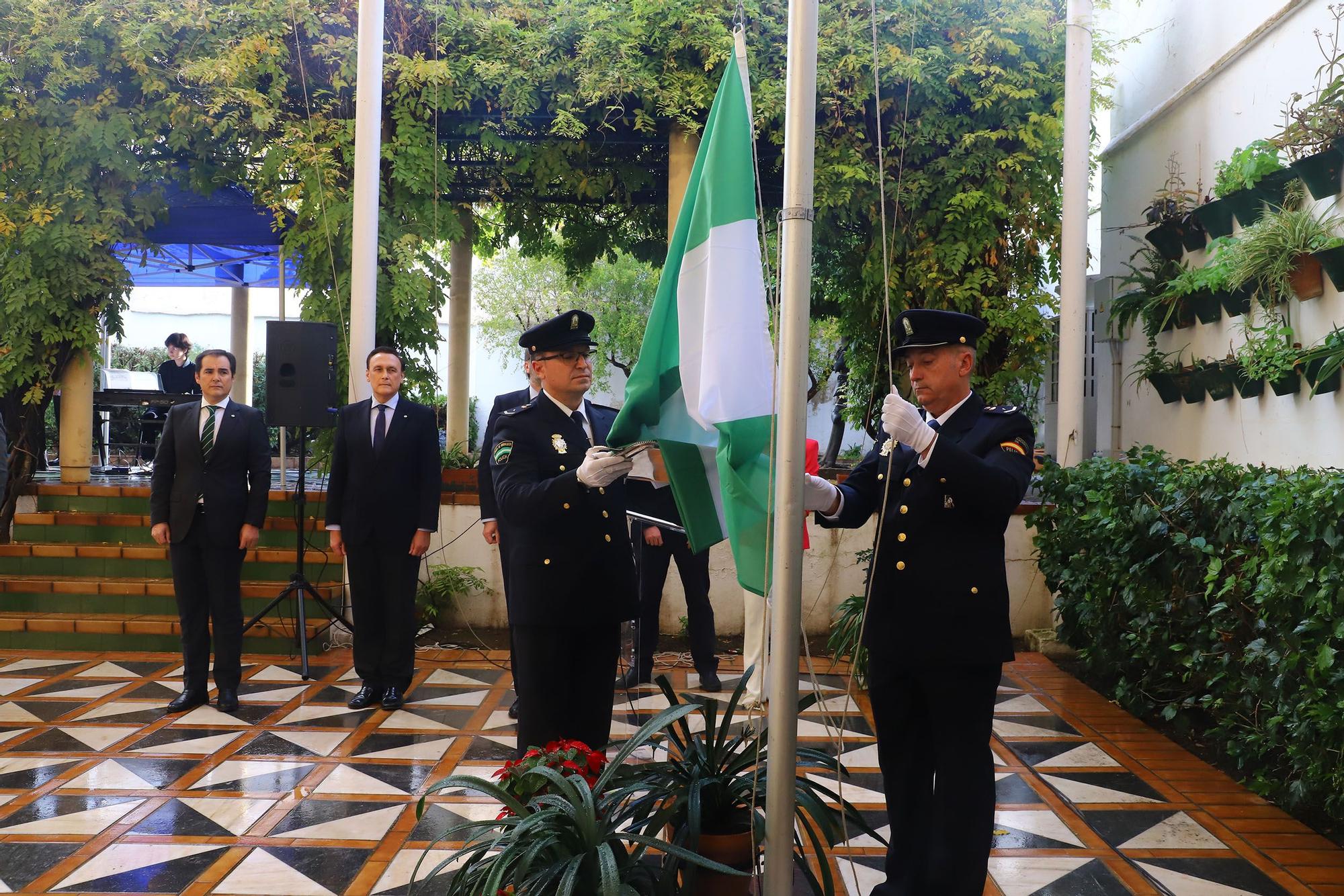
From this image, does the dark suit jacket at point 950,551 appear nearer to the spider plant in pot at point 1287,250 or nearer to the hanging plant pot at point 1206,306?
the spider plant in pot at point 1287,250

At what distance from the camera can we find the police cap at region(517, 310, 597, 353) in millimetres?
3055

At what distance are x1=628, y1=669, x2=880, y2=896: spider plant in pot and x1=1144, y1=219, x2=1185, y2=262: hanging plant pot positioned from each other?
4.90m

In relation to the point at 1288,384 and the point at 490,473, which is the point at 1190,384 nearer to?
the point at 1288,384

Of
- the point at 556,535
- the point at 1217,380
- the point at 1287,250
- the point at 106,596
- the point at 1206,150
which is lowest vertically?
the point at 106,596

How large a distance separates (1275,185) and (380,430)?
178 inches

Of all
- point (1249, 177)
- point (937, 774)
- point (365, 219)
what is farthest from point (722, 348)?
point (365, 219)

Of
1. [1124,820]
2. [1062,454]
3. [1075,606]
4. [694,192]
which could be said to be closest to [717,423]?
[694,192]

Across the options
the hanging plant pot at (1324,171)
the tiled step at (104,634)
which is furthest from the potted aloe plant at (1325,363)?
the tiled step at (104,634)

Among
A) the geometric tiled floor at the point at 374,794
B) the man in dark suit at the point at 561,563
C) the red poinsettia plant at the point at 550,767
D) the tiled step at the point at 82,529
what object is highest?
the man in dark suit at the point at 561,563

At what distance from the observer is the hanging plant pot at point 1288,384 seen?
4.95m

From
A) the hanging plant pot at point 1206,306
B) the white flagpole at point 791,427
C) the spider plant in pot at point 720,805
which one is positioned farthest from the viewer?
the hanging plant pot at point 1206,306

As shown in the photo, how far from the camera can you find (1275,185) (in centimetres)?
508

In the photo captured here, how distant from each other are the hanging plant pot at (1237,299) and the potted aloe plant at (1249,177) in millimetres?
345

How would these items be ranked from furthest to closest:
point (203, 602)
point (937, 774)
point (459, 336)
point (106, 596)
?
1. point (459, 336)
2. point (106, 596)
3. point (203, 602)
4. point (937, 774)
